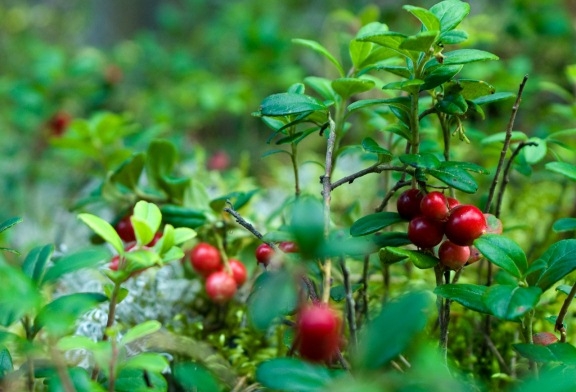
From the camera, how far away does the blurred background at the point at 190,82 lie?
73.9 inches

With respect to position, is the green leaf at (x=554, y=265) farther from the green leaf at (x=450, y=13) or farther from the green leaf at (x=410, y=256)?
the green leaf at (x=450, y=13)

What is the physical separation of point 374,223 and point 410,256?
82mm

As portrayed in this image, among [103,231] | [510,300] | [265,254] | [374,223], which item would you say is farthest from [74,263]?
[510,300]

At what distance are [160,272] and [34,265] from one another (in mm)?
510

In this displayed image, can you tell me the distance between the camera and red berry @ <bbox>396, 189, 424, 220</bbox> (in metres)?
0.79

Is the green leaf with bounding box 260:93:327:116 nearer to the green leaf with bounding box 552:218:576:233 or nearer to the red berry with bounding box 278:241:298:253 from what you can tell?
the red berry with bounding box 278:241:298:253

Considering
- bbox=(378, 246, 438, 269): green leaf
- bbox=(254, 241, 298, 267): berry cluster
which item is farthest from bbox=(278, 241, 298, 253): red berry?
bbox=(378, 246, 438, 269): green leaf

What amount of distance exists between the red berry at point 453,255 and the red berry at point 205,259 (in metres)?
0.48

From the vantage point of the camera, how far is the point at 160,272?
1.25 m

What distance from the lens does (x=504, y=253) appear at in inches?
27.9

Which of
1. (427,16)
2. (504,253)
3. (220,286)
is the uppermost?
(427,16)

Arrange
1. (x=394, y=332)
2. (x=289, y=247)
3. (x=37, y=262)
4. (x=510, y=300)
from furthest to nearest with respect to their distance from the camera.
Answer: (x=289, y=247)
(x=37, y=262)
(x=510, y=300)
(x=394, y=332)

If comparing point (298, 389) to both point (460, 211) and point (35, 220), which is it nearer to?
point (460, 211)

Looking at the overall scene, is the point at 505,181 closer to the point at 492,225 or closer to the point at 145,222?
the point at 492,225
